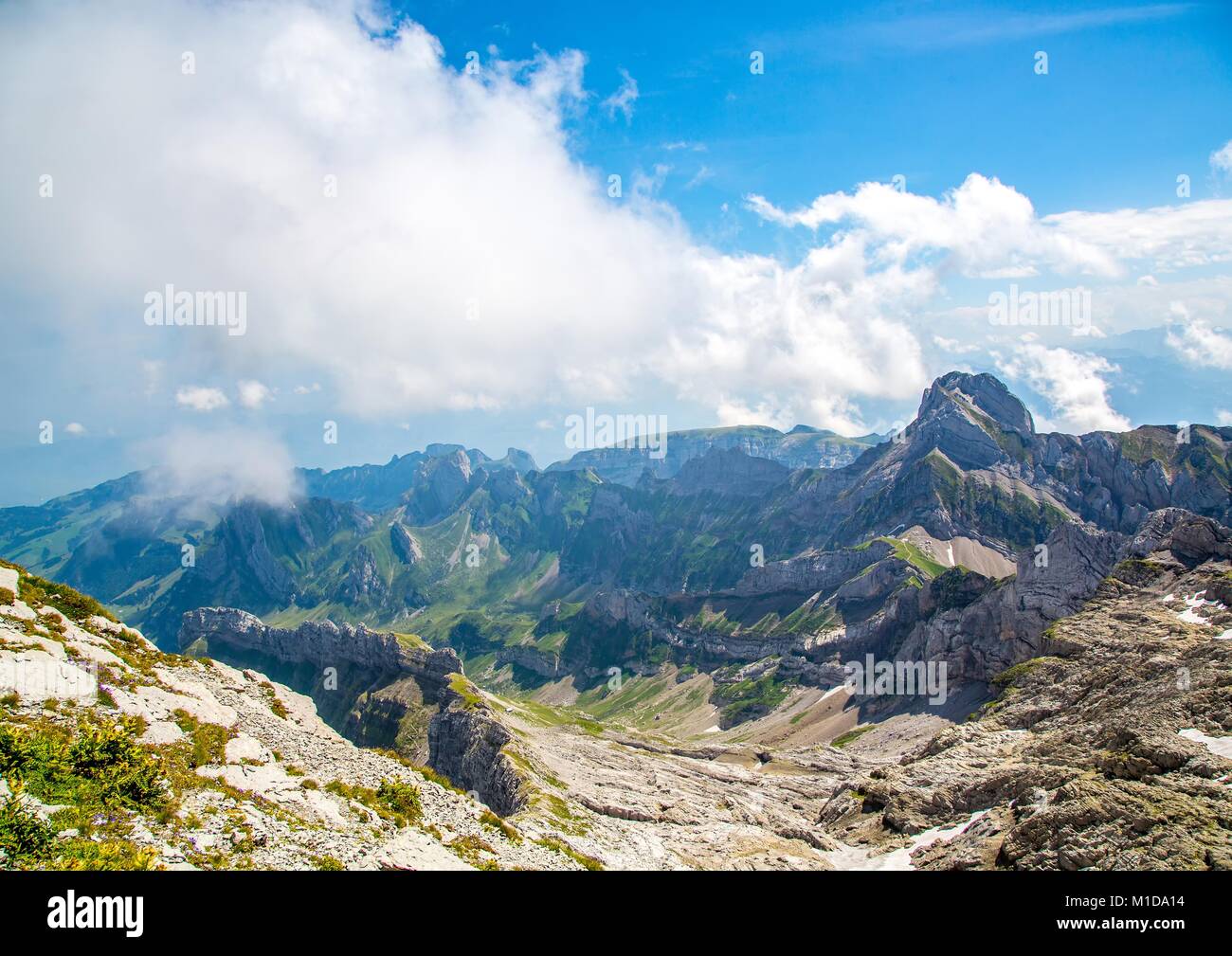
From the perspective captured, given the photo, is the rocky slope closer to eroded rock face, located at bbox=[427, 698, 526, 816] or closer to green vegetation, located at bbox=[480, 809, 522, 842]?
Answer: green vegetation, located at bbox=[480, 809, 522, 842]

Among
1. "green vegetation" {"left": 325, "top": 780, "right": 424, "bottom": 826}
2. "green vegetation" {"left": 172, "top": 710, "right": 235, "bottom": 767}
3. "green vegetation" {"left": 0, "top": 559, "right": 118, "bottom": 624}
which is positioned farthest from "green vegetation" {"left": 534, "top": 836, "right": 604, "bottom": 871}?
"green vegetation" {"left": 0, "top": 559, "right": 118, "bottom": 624}

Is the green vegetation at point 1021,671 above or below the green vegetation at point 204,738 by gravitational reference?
below

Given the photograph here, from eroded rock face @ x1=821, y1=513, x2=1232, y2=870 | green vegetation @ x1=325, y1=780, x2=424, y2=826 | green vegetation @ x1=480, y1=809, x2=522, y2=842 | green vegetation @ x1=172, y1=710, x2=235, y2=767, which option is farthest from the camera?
green vegetation @ x1=480, y1=809, x2=522, y2=842

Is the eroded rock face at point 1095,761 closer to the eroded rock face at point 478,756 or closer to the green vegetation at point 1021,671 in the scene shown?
the green vegetation at point 1021,671

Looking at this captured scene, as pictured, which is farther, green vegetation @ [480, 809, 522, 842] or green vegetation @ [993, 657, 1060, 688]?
green vegetation @ [993, 657, 1060, 688]

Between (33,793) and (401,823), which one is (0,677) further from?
(401,823)

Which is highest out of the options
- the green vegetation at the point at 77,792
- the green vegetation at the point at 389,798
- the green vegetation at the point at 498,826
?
the green vegetation at the point at 77,792

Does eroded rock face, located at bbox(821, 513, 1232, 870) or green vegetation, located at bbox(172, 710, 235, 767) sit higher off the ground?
green vegetation, located at bbox(172, 710, 235, 767)

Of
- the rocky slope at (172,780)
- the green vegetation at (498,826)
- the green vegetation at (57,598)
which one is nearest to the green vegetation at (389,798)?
the rocky slope at (172,780)

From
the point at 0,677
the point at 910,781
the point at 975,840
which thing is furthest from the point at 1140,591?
the point at 0,677

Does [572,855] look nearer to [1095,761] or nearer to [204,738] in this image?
[204,738]

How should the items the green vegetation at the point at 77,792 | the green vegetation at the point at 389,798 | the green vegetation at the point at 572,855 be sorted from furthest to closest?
1. the green vegetation at the point at 572,855
2. the green vegetation at the point at 389,798
3. the green vegetation at the point at 77,792
